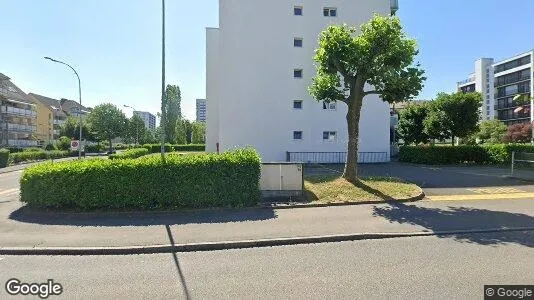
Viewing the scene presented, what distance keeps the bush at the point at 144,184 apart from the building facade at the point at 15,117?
6111 cm

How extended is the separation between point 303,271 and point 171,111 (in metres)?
58.1

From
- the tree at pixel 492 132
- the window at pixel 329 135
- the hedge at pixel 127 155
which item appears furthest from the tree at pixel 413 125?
the tree at pixel 492 132

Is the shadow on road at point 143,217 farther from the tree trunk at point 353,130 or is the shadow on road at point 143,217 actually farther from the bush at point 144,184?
the tree trunk at point 353,130

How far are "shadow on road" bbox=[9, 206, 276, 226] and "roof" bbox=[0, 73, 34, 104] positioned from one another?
62313 mm

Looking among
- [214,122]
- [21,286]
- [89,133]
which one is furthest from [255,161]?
[89,133]

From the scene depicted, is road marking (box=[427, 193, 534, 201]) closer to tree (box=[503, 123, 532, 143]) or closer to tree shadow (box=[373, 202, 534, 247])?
tree shadow (box=[373, 202, 534, 247])

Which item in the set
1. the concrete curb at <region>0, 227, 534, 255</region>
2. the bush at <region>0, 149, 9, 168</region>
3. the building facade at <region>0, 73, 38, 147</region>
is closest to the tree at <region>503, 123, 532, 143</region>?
the concrete curb at <region>0, 227, 534, 255</region>

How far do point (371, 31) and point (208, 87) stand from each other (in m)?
21.5

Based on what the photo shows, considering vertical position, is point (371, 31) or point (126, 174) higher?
point (371, 31)

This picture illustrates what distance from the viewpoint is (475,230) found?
749 centimetres

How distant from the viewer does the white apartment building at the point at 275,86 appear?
2444 cm

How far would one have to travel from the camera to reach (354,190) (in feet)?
38.0

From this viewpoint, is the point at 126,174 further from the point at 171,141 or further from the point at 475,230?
the point at 171,141

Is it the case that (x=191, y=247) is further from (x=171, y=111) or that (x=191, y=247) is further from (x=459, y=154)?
(x=171, y=111)
